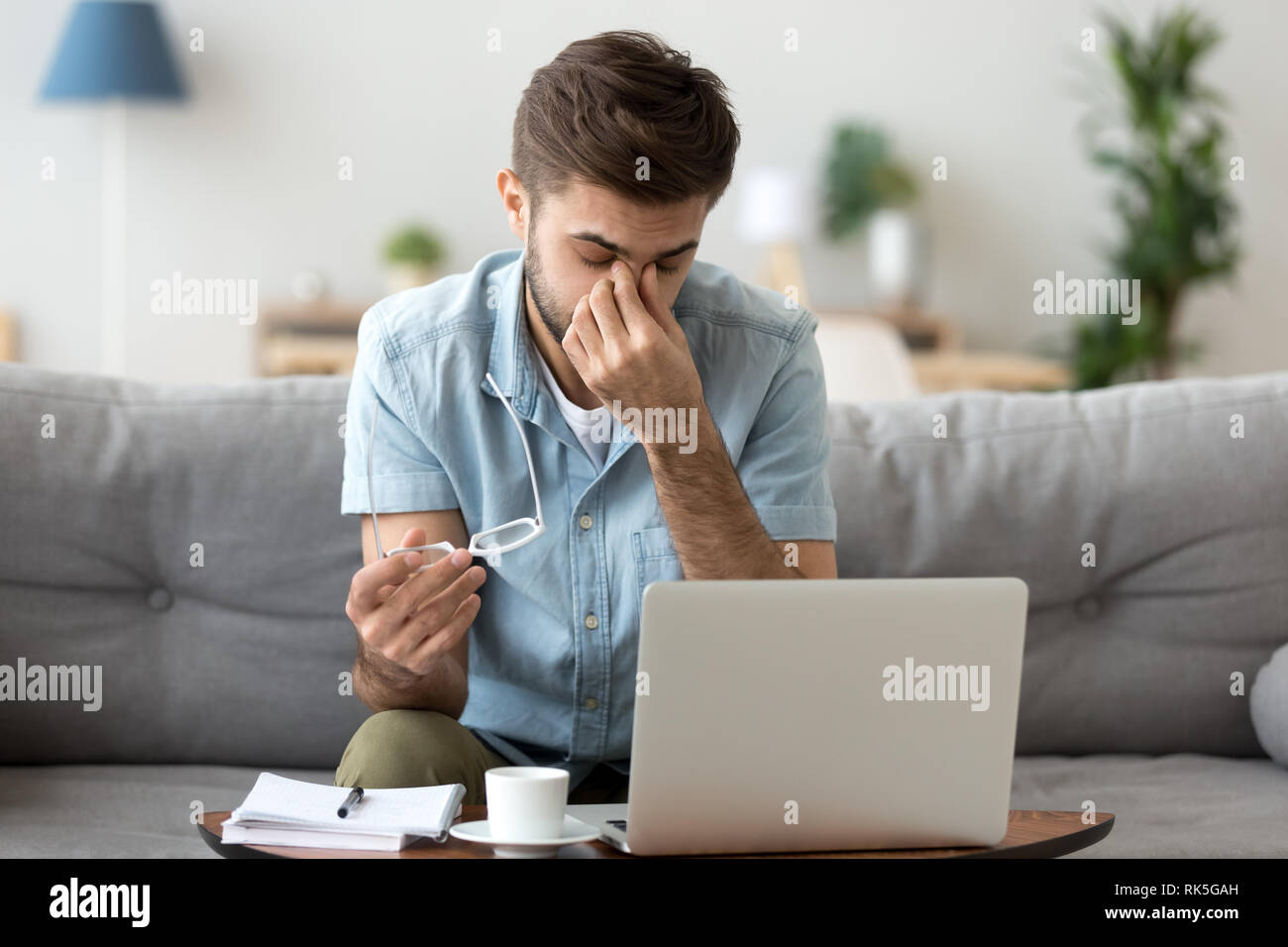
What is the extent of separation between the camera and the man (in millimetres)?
1376

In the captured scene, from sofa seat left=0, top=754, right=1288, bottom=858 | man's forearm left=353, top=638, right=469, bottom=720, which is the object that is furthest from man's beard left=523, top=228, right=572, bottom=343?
sofa seat left=0, top=754, right=1288, bottom=858

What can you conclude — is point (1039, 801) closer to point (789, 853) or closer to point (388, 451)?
point (789, 853)

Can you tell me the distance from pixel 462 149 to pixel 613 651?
3753mm

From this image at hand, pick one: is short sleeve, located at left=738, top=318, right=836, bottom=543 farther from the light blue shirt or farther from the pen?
the pen

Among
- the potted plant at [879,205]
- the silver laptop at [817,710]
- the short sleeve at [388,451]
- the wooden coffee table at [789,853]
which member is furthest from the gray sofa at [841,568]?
the potted plant at [879,205]

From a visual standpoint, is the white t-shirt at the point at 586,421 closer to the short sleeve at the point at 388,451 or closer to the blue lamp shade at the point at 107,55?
the short sleeve at the point at 388,451

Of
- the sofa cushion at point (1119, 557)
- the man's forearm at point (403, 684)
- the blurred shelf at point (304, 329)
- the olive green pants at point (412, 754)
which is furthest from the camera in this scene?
the blurred shelf at point (304, 329)

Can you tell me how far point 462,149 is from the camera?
16.1 ft

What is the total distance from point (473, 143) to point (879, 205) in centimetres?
160

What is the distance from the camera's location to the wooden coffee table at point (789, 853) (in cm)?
94

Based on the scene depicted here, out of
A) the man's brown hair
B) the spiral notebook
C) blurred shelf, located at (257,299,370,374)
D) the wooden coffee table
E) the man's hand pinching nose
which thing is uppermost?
blurred shelf, located at (257,299,370,374)

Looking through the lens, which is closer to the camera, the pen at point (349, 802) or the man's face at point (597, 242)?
the pen at point (349, 802)

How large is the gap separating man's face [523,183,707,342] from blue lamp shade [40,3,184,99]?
138 inches
